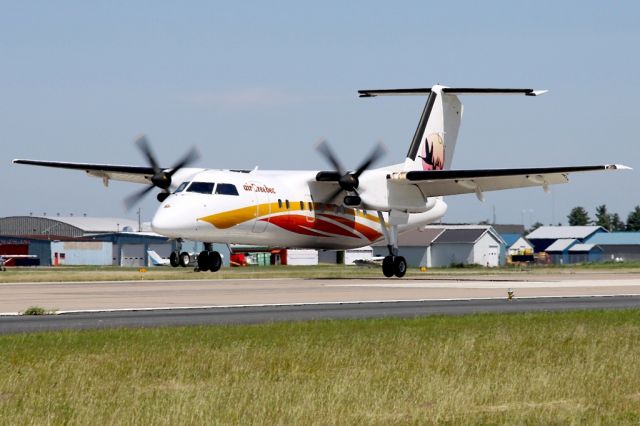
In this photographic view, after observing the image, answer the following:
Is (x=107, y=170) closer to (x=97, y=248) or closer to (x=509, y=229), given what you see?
(x=97, y=248)

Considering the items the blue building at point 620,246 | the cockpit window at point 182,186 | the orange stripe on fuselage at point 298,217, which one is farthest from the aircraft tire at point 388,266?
the blue building at point 620,246

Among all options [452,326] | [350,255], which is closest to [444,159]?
[452,326]

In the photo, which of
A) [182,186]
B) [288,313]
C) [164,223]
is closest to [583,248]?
[182,186]

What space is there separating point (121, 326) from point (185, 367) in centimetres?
672

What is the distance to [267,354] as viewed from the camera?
18.7 metres

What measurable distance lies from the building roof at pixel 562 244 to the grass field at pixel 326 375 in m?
153

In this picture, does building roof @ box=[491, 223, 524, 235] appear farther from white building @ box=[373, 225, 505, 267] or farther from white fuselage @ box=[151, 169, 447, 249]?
white fuselage @ box=[151, 169, 447, 249]

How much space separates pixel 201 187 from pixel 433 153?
555 inches

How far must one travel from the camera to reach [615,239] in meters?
172

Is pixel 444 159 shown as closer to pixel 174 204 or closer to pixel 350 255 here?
pixel 174 204

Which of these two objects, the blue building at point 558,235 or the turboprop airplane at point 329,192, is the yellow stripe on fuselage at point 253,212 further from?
the blue building at point 558,235

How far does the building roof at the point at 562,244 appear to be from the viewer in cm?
17375

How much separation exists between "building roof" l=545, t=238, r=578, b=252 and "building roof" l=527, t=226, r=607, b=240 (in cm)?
184

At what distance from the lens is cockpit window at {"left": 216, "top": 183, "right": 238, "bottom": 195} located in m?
47.0
